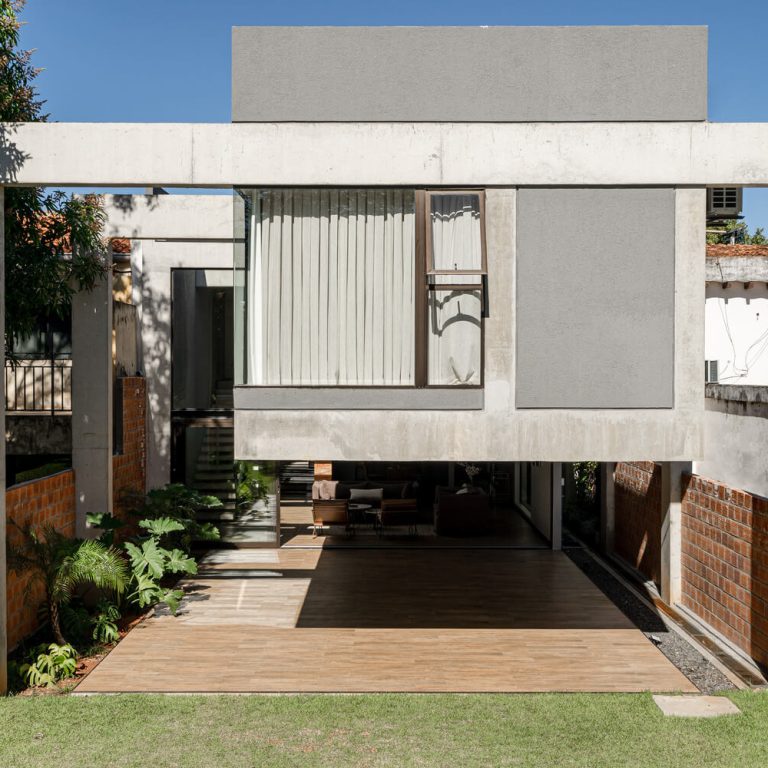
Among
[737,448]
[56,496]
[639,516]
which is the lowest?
[639,516]

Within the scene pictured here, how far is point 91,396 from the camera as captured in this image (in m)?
10.2

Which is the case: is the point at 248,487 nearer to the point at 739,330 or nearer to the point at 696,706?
the point at 696,706

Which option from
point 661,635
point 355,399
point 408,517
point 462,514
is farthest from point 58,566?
point 462,514

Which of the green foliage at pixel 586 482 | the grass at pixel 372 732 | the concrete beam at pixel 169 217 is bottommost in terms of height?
the grass at pixel 372 732

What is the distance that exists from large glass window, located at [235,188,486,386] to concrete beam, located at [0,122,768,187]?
0.24 metres

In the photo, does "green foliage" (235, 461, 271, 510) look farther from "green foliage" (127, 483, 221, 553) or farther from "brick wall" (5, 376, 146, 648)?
"brick wall" (5, 376, 146, 648)

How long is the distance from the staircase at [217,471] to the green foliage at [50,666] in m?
5.64

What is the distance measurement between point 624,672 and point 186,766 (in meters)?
4.62

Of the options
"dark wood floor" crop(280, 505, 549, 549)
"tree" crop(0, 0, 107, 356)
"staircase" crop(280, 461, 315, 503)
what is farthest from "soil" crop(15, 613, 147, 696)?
"staircase" crop(280, 461, 315, 503)

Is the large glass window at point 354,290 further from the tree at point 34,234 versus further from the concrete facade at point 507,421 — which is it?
the tree at point 34,234

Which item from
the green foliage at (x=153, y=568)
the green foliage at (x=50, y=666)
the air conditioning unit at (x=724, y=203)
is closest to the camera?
the green foliage at (x=50, y=666)

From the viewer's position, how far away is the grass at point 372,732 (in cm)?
587

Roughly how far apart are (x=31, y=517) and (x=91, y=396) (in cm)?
209

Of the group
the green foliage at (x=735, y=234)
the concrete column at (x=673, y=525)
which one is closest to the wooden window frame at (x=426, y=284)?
the concrete column at (x=673, y=525)
